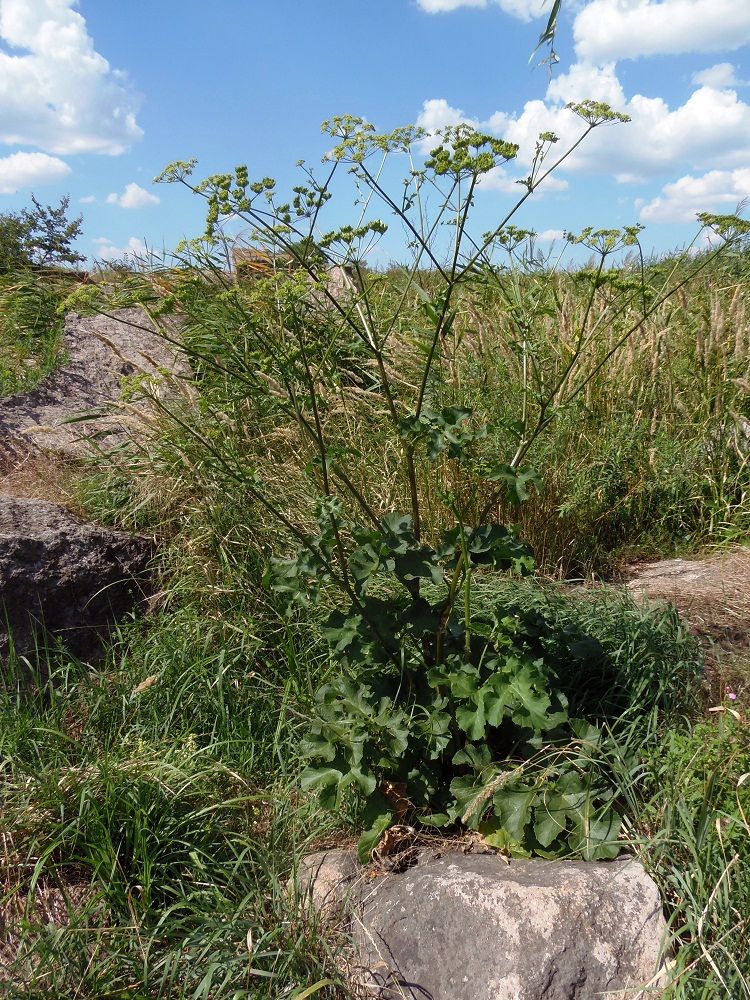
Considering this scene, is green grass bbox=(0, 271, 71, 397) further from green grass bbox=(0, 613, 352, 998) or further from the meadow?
green grass bbox=(0, 613, 352, 998)

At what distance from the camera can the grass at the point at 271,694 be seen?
2.41 meters

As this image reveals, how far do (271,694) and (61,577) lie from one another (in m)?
1.12

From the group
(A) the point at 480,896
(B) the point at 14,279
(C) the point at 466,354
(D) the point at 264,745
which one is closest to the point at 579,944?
(A) the point at 480,896

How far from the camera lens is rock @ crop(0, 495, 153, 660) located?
3.73 m

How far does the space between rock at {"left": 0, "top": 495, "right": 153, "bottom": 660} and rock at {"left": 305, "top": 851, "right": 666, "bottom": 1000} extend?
75.2 inches

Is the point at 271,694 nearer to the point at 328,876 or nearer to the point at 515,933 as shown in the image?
the point at 328,876

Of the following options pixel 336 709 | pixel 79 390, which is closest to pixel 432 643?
pixel 336 709

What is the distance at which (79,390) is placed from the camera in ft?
19.9

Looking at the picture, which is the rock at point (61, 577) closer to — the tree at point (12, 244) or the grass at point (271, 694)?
the grass at point (271, 694)

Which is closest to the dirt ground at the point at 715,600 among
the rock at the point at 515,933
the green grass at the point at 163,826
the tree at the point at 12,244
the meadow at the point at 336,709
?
the meadow at the point at 336,709

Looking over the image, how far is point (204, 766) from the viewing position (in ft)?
10.1

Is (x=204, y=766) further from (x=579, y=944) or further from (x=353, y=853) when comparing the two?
(x=579, y=944)

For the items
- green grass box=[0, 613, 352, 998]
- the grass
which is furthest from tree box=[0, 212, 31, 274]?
green grass box=[0, 613, 352, 998]

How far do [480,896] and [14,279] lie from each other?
664cm
